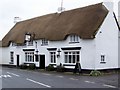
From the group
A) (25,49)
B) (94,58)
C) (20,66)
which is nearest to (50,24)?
(25,49)

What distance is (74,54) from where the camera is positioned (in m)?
33.7

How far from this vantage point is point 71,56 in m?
34.1

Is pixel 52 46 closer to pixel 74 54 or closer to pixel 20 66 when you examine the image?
pixel 74 54

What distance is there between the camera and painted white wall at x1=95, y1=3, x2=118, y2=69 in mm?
31828

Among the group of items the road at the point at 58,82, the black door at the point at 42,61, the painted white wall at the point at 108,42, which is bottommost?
the road at the point at 58,82

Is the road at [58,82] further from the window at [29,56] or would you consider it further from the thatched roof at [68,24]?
the window at [29,56]

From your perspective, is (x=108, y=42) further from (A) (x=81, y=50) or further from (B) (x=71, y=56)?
(B) (x=71, y=56)

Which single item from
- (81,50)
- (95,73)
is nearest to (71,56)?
(81,50)

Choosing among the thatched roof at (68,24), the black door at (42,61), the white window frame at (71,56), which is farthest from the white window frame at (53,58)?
the white window frame at (71,56)

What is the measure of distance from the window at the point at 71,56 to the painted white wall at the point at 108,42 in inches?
114

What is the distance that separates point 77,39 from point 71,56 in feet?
7.53

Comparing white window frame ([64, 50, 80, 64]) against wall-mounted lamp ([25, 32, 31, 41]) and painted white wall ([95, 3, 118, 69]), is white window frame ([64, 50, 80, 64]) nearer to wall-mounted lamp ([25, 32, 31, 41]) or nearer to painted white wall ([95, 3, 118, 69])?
painted white wall ([95, 3, 118, 69])

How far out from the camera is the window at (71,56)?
33344 millimetres

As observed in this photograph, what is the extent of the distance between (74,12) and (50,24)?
4537 mm
